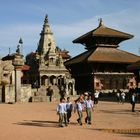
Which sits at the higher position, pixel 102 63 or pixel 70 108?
pixel 102 63

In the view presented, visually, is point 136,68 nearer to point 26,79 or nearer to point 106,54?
point 106,54

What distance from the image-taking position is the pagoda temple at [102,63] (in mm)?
57875

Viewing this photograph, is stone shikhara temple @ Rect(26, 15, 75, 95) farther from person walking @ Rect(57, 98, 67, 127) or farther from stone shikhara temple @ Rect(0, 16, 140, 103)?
person walking @ Rect(57, 98, 67, 127)

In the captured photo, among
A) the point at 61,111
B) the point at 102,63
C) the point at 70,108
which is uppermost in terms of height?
the point at 102,63

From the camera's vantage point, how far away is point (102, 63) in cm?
5825

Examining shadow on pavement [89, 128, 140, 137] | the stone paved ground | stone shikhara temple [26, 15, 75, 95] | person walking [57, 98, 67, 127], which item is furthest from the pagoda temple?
shadow on pavement [89, 128, 140, 137]

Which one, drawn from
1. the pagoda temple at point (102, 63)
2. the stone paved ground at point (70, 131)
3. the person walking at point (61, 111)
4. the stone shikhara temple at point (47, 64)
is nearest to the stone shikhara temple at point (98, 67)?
the pagoda temple at point (102, 63)

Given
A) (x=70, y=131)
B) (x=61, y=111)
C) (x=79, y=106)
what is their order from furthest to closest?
1. (x=79, y=106)
2. (x=61, y=111)
3. (x=70, y=131)

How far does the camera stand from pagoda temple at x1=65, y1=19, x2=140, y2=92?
2279 inches

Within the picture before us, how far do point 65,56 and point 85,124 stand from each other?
77.9 meters

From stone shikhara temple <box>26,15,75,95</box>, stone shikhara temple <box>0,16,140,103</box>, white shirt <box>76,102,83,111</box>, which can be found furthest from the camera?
stone shikhara temple <box>26,15,75,95</box>

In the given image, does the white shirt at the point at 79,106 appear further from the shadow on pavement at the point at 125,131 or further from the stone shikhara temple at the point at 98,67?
the stone shikhara temple at the point at 98,67

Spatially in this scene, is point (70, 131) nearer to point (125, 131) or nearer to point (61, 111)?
point (61, 111)

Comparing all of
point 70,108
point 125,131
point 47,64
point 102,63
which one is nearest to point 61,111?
A: point 70,108
